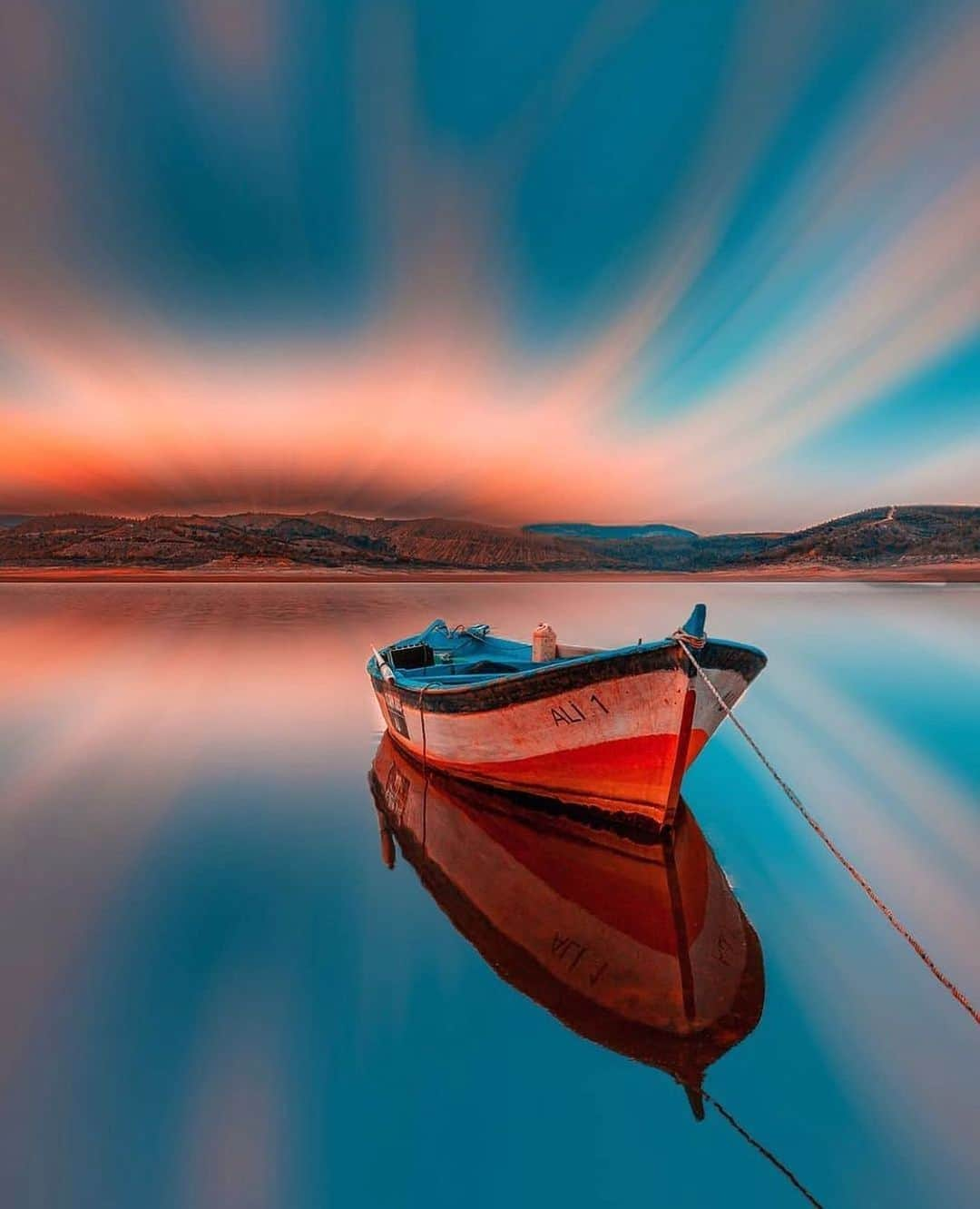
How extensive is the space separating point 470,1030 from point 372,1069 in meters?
0.78

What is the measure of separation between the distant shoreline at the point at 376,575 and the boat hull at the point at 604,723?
102 metres

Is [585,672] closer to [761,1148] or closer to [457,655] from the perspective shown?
A: [761,1148]

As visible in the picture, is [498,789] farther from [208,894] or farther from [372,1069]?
[372,1069]

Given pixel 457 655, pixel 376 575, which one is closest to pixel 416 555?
pixel 376 575

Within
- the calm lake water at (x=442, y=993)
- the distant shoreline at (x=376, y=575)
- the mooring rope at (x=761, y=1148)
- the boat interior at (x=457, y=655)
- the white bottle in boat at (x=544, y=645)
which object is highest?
the white bottle in boat at (x=544, y=645)

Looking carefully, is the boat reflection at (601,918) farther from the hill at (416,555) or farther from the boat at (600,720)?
the hill at (416,555)

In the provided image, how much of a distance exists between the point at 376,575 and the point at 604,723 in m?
123

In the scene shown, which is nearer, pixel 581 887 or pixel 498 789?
pixel 581 887

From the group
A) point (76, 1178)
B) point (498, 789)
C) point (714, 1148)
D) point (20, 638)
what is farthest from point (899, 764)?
point (20, 638)

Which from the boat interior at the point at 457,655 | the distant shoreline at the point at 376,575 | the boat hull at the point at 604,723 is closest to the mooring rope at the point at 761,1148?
the boat hull at the point at 604,723

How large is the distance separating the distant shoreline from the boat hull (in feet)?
335

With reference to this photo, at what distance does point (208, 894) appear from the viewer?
660cm

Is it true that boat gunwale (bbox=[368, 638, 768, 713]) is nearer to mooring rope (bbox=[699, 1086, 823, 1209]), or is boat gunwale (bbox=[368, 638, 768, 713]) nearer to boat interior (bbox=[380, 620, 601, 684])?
boat interior (bbox=[380, 620, 601, 684])

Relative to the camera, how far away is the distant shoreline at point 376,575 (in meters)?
106
